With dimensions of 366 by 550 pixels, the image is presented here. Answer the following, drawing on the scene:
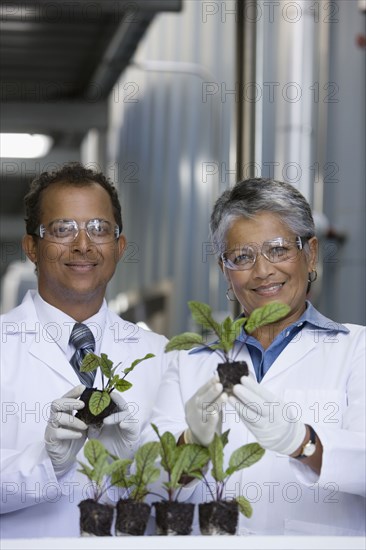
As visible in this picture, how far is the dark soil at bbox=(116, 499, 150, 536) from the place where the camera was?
188cm

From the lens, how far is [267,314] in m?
1.94

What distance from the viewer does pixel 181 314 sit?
6.46m

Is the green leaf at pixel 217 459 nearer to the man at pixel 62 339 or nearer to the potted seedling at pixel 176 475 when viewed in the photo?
the potted seedling at pixel 176 475

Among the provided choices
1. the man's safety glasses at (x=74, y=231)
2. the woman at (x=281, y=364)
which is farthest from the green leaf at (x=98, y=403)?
the man's safety glasses at (x=74, y=231)

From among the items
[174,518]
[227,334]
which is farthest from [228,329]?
[174,518]

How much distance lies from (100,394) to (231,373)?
1.09 feet

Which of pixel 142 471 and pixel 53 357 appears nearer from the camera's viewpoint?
pixel 142 471

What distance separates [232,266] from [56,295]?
19.5 inches

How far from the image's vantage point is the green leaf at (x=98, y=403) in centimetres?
211

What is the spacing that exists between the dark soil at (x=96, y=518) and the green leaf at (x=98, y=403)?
0.27 meters

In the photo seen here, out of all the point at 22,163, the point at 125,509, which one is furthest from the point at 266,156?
the point at 125,509

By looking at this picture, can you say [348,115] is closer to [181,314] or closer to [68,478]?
[181,314]

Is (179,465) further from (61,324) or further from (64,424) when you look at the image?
(61,324)

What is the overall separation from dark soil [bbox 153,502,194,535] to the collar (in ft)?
2.39
